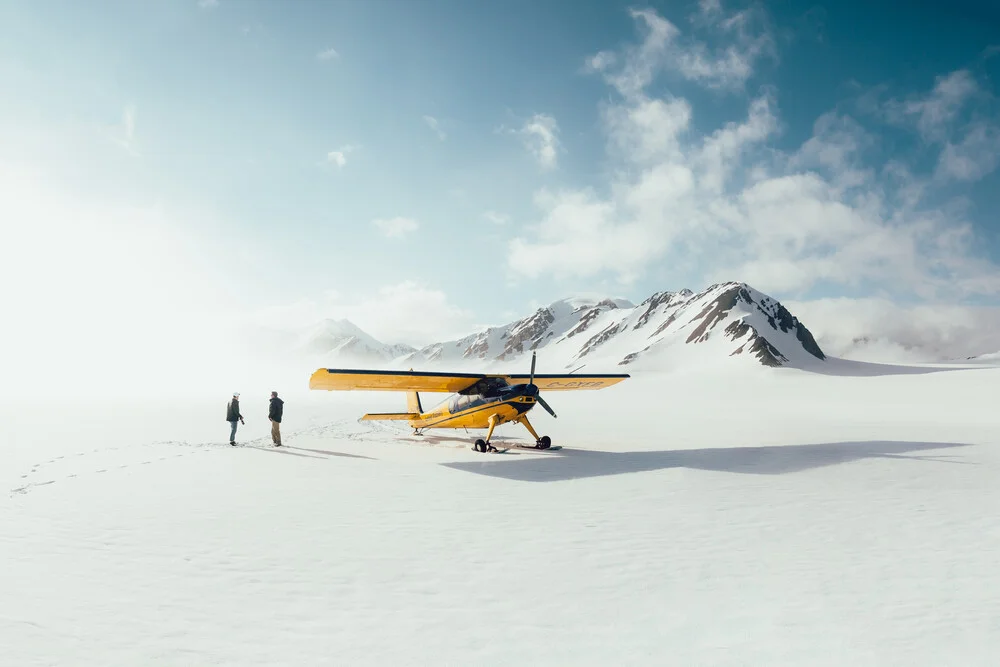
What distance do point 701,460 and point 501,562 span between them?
10140mm

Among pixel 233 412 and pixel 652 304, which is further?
pixel 652 304

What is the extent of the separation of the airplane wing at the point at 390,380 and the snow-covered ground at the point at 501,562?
3.89m

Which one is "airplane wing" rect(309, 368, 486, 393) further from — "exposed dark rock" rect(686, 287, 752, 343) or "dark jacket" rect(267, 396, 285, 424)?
"exposed dark rock" rect(686, 287, 752, 343)

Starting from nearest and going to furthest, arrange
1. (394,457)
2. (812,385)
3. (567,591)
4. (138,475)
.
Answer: (567,591) < (138,475) < (394,457) < (812,385)

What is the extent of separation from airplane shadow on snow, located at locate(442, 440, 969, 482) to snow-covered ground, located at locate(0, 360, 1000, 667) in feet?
0.65

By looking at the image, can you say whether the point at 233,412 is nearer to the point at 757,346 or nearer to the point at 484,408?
the point at 484,408

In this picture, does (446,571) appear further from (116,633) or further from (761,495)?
(761,495)

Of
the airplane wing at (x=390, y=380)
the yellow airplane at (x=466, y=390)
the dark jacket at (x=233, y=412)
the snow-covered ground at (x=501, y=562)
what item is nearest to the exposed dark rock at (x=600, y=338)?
the yellow airplane at (x=466, y=390)

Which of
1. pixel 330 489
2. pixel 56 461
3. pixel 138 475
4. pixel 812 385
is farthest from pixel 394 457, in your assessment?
pixel 812 385

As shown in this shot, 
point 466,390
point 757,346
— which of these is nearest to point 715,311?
point 757,346

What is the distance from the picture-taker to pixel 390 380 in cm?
1914

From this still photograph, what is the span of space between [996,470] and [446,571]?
50.1ft

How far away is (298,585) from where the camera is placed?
5.64 meters

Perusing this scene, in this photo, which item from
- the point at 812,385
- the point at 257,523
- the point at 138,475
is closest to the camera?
the point at 257,523
